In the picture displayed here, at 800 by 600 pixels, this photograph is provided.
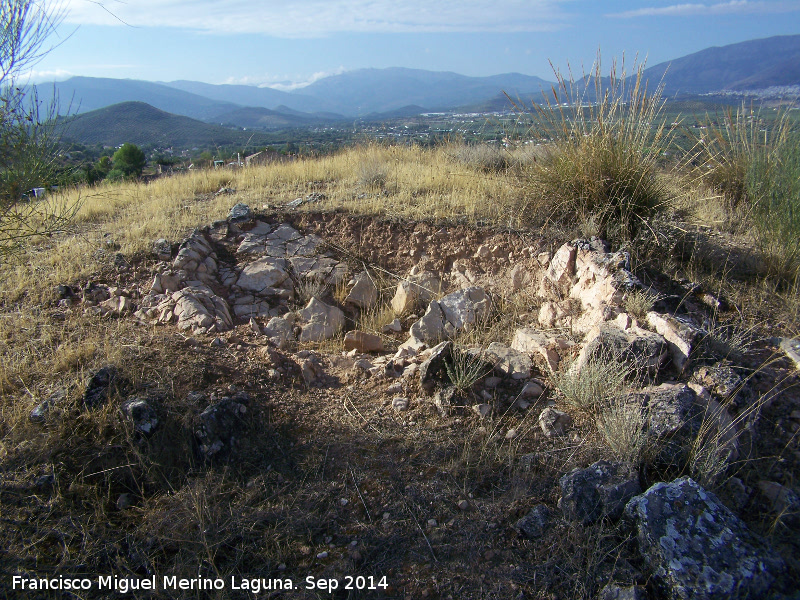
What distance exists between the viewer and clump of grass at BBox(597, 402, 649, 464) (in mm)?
2641

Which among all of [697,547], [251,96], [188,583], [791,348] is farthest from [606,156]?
[251,96]

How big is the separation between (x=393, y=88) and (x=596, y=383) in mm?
108163

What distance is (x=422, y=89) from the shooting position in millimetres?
96562

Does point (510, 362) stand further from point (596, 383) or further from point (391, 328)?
point (391, 328)

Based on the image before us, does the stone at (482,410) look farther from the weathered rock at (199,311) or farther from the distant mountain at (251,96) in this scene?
the distant mountain at (251,96)

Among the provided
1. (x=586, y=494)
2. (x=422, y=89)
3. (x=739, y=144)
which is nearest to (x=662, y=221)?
(x=739, y=144)

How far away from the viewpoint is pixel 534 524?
93.8 inches

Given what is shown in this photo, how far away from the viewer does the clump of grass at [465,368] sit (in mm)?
3268

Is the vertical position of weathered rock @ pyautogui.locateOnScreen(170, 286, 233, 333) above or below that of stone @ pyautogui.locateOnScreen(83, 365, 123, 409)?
above

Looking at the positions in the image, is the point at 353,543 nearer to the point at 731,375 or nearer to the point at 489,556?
the point at 489,556

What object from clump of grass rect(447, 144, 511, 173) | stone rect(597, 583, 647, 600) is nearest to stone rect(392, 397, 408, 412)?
stone rect(597, 583, 647, 600)

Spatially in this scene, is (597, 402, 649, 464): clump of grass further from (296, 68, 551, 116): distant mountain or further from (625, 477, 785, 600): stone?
(296, 68, 551, 116): distant mountain

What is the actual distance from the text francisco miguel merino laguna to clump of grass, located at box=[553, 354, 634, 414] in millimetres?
1739

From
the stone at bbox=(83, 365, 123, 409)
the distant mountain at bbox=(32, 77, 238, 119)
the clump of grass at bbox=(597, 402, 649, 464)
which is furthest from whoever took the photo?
the distant mountain at bbox=(32, 77, 238, 119)
